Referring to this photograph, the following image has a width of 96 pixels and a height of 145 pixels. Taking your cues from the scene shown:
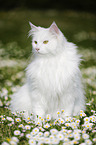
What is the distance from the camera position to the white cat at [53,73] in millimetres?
3510

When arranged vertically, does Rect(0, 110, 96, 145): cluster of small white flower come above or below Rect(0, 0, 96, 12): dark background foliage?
below

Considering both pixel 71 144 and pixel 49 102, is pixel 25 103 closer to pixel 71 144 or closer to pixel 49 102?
pixel 49 102

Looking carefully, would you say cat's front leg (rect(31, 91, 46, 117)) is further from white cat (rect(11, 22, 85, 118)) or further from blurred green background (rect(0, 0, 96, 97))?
blurred green background (rect(0, 0, 96, 97))

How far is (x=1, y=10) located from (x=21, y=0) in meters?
4.27

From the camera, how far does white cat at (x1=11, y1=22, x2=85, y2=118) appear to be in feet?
11.5

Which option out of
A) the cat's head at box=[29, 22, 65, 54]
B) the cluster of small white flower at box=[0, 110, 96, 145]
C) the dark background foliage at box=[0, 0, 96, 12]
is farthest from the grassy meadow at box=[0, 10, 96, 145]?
the dark background foliage at box=[0, 0, 96, 12]

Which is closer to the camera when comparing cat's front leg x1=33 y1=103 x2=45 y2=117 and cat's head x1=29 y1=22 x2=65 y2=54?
cat's head x1=29 y1=22 x2=65 y2=54

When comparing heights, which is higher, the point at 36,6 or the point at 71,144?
the point at 36,6

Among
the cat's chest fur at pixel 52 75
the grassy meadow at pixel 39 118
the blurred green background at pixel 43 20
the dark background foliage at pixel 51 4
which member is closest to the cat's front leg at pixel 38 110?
A: the grassy meadow at pixel 39 118

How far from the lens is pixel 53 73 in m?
3.58

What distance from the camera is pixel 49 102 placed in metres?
3.74

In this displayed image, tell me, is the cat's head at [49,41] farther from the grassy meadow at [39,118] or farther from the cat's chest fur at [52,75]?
the grassy meadow at [39,118]

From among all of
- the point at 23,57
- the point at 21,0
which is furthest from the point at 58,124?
the point at 21,0

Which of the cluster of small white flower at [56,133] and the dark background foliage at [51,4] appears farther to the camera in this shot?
the dark background foliage at [51,4]
